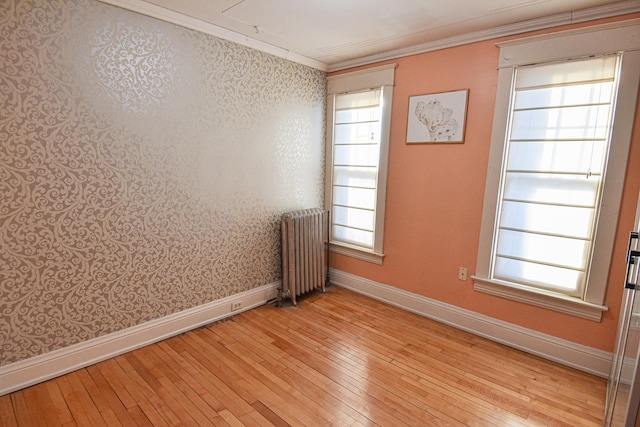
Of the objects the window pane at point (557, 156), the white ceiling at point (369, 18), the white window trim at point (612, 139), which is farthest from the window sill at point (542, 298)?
the white ceiling at point (369, 18)

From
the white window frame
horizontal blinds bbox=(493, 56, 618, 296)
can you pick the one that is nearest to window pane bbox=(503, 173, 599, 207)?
horizontal blinds bbox=(493, 56, 618, 296)

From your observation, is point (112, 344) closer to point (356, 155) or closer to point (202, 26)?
point (202, 26)

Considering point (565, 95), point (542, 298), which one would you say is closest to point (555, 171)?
point (565, 95)

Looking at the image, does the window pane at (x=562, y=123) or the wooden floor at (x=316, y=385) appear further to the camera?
the window pane at (x=562, y=123)

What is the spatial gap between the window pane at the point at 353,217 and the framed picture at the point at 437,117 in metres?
0.92

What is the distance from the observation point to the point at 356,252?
3.67 m

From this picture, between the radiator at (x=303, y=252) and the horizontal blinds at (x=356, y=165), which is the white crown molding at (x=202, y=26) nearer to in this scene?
the horizontal blinds at (x=356, y=165)

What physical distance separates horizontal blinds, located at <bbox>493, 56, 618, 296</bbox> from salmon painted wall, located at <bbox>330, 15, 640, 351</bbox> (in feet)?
0.59

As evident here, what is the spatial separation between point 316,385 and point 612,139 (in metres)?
2.55

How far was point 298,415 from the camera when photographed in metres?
1.88

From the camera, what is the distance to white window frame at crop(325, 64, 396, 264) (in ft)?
10.6

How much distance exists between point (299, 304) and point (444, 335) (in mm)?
1404

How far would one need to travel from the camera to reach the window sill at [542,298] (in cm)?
230

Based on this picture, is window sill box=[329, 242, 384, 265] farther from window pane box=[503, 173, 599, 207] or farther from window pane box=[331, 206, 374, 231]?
window pane box=[503, 173, 599, 207]
